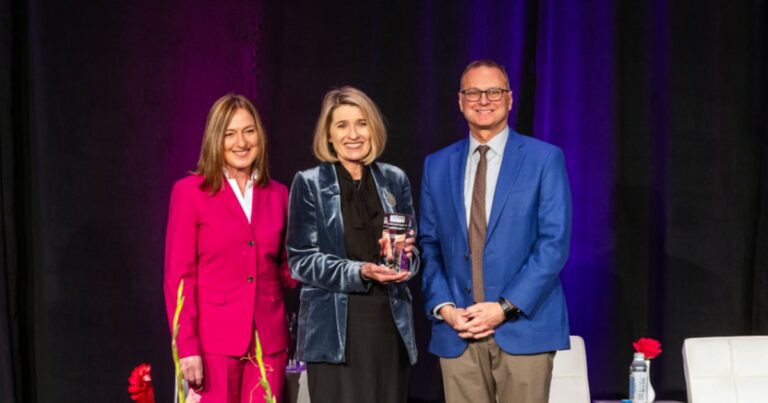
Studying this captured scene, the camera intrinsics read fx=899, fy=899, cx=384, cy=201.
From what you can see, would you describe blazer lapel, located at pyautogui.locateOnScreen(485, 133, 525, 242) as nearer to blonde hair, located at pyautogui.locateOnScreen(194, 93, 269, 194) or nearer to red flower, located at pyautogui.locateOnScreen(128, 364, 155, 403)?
blonde hair, located at pyautogui.locateOnScreen(194, 93, 269, 194)

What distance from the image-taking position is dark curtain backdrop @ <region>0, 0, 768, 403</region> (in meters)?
4.05

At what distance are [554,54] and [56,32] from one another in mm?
2355

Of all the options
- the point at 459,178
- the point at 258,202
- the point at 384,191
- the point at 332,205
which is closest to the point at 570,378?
the point at 459,178

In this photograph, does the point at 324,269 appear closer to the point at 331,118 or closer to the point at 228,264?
the point at 228,264

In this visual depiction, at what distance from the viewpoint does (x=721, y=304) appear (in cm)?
456

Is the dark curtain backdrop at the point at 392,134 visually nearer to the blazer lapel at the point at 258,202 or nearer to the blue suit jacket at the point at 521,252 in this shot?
the blazer lapel at the point at 258,202

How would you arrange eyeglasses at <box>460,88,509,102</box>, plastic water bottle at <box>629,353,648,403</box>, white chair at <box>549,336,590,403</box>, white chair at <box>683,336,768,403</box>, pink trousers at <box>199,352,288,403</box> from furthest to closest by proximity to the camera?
white chair at <box>549,336,590,403</box> → white chair at <box>683,336,768,403</box> → plastic water bottle at <box>629,353,648,403</box> → eyeglasses at <box>460,88,509,102</box> → pink trousers at <box>199,352,288,403</box>

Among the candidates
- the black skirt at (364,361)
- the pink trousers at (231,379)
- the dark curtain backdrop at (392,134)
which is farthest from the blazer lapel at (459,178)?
the dark curtain backdrop at (392,134)

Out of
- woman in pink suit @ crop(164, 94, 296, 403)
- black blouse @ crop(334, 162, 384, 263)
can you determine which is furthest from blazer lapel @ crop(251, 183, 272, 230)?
black blouse @ crop(334, 162, 384, 263)

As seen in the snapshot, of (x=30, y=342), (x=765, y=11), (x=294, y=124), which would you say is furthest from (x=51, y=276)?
(x=765, y=11)

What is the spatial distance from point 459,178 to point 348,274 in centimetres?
57

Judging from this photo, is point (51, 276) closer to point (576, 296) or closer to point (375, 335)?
point (375, 335)

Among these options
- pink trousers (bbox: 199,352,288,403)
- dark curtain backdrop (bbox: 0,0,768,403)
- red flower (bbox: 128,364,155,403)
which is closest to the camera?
red flower (bbox: 128,364,155,403)

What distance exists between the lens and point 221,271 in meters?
3.12
